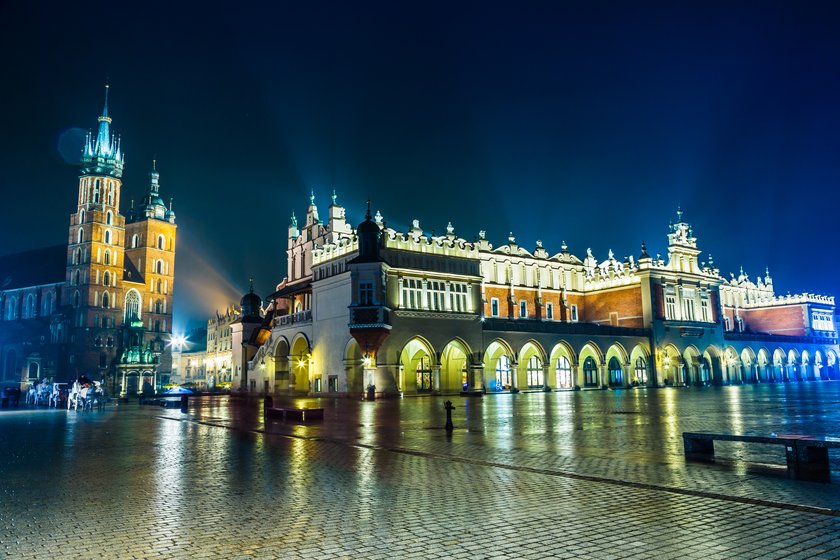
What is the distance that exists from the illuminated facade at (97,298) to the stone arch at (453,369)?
4772 centimetres

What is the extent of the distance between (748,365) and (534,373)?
1320 inches

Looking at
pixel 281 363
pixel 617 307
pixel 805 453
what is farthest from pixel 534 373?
pixel 805 453

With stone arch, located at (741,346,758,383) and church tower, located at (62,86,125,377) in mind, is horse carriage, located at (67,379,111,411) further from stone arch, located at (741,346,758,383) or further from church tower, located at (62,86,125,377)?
stone arch, located at (741,346,758,383)

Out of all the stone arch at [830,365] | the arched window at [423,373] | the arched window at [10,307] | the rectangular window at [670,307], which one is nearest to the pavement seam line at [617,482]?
the arched window at [423,373]

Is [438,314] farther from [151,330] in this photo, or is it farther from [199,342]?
[199,342]

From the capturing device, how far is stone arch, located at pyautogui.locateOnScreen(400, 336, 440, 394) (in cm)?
4716

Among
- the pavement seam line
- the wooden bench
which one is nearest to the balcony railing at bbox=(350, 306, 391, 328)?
the wooden bench

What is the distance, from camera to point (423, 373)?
5134cm

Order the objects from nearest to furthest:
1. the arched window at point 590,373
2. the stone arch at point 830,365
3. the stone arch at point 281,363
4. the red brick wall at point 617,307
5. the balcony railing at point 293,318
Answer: the balcony railing at point 293,318, the stone arch at point 281,363, the arched window at point 590,373, the red brick wall at point 617,307, the stone arch at point 830,365

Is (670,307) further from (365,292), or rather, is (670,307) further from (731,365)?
(365,292)

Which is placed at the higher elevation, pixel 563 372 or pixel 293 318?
pixel 293 318

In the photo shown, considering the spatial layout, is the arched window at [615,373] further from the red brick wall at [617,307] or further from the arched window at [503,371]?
the arched window at [503,371]

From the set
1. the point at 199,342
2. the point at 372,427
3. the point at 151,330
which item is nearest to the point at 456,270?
the point at 372,427

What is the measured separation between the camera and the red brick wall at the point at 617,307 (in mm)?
64875
